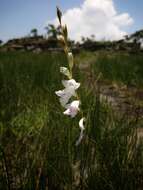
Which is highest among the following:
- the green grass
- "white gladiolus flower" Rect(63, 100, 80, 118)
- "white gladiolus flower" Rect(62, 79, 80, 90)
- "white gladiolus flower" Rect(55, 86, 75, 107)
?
"white gladiolus flower" Rect(62, 79, 80, 90)

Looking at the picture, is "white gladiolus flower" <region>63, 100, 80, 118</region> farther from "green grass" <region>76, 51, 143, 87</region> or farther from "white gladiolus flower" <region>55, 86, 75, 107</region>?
"green grass" <region>76, 51, 143, 87</region>

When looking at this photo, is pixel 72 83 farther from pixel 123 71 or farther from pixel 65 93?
pixel 123 71

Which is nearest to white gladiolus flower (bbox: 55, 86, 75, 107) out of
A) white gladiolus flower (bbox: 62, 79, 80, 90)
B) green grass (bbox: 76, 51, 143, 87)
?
white gladiolus flower (bbox: 62, 79, 80, 90)

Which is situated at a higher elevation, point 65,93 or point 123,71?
point 65,93

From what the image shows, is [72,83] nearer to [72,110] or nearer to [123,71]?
[72,110]

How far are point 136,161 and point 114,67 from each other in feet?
18.0

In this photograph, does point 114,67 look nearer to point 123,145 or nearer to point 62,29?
point 123,145

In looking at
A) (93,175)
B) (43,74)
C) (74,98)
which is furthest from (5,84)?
(74,98)

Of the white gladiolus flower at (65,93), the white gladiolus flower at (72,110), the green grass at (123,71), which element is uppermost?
the white gladiolus flower at (65,93)

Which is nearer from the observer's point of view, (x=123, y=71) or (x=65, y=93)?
(x=65, y=93)

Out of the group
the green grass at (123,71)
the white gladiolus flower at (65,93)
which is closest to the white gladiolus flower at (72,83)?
the white gladiolus flower at (65,93)

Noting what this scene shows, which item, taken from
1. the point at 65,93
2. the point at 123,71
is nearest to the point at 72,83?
the point at 65,93

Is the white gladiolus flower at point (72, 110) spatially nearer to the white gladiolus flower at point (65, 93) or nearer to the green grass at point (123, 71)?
the white gladiolus flower at point (65, 93)

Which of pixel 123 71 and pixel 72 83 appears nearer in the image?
pixel 72 83
